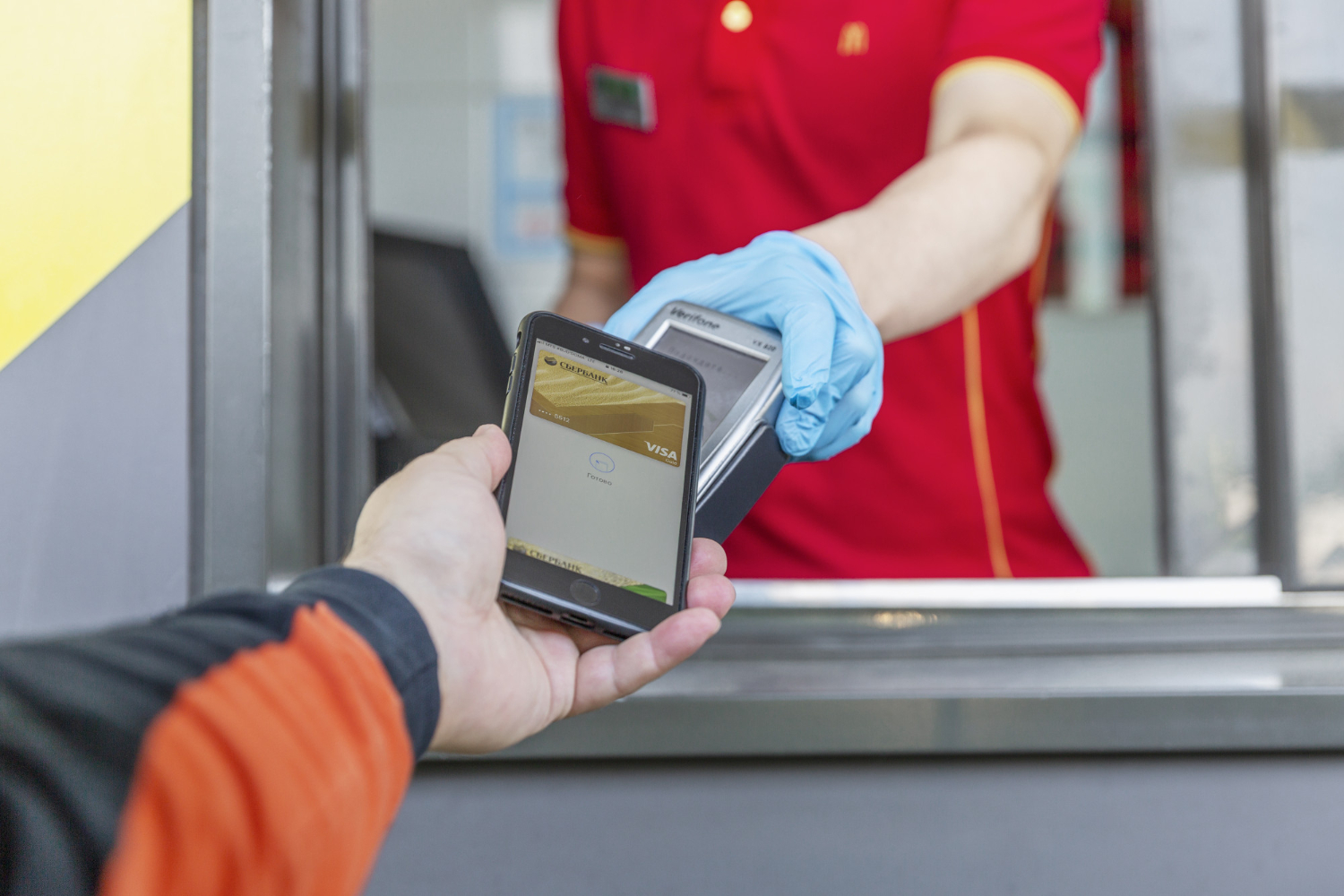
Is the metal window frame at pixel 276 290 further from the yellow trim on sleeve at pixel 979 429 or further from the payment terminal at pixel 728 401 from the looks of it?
the yellow trim on sleeve at pixel 979 429

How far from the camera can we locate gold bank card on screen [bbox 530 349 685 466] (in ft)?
1.70

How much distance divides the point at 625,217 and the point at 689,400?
1.99 ft

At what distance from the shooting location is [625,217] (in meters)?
1.10

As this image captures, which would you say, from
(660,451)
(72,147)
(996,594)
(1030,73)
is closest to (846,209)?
(1030,73)

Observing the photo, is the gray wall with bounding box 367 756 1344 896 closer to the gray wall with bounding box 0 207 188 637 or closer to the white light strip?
the white light strip

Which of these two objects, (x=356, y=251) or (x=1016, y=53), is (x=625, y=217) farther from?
(x=1016, y=53)

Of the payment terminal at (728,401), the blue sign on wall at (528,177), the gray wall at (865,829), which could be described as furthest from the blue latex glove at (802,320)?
the blue sign on wall at (528,177)

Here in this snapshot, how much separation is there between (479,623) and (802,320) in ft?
0.88

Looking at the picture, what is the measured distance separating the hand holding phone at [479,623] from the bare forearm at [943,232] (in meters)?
0.30

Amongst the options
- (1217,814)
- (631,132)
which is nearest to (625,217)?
(631,132)

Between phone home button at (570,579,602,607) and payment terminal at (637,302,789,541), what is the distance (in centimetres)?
8

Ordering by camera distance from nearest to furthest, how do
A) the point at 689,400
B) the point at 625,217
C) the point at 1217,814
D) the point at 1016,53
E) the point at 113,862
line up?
the point at 113,862 < the point at 689,400 < the point at 1217,814 < the point at 1016,53 < the point at 625,217

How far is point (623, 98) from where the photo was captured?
1.06 metres

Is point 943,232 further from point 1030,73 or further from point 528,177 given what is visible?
point 528,177
